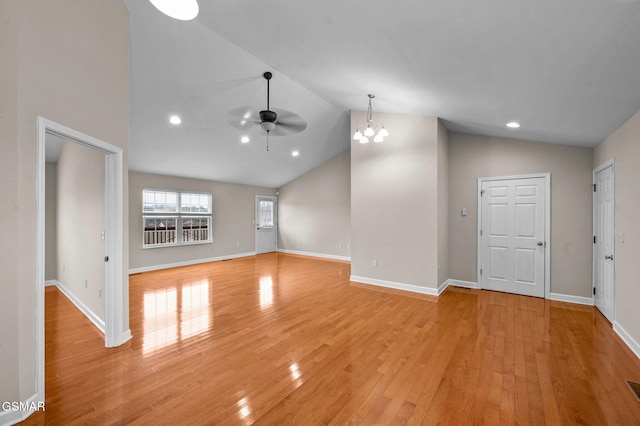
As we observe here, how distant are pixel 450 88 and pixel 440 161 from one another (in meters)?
1.73

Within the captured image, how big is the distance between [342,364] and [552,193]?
4.40 meters

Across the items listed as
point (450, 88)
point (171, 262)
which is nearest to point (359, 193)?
point (450, 88)

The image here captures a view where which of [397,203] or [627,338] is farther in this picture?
[397,203]

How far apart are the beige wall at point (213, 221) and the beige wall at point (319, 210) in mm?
1057

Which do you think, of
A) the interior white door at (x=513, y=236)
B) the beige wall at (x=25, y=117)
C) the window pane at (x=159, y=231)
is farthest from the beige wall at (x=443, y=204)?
the window pane at (x=159, y=231)

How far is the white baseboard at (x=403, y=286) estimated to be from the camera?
15.1ft

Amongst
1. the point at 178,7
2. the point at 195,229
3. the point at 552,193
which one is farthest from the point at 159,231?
the point at 552,193

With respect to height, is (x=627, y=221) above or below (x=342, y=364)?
above

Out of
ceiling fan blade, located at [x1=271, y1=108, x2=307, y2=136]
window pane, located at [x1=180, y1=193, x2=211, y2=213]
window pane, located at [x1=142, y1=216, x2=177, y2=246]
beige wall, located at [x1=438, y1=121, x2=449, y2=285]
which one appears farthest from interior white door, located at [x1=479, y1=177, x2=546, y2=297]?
window pane, located at [x1=142, y1=216, x2=177, y2=246]

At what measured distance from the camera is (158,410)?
1.90 m

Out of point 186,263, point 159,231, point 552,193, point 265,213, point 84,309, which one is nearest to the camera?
point 84,309

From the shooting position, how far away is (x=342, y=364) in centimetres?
251

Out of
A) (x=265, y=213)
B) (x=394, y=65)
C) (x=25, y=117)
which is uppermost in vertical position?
(x=394, y=65)

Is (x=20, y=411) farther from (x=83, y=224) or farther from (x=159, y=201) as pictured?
(x=159, y=201)
